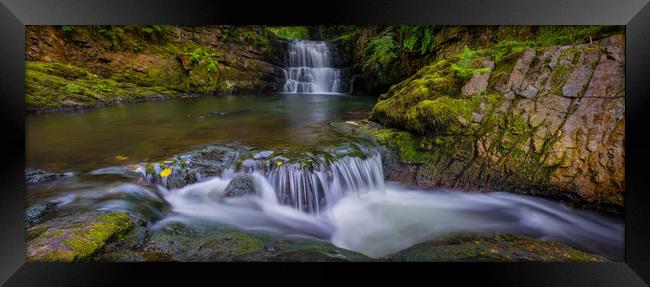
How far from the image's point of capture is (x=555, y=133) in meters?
3.68

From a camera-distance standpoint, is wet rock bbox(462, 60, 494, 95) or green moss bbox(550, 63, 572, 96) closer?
green moss bbox(550, 63, 572, 96)

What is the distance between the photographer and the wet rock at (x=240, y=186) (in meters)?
3.80

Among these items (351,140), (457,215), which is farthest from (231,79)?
(457,215)

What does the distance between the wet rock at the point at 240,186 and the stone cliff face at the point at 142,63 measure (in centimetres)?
497

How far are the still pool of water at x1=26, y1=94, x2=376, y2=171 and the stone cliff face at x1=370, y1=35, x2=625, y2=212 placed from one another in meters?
1.61

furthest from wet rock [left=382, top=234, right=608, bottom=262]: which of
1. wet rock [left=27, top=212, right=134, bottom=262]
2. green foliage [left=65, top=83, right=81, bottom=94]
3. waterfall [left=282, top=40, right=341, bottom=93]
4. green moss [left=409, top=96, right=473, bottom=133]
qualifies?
waterfall [left=282, top=40, right=341, bottom=93]

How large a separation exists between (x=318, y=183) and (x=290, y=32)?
12.3 metres

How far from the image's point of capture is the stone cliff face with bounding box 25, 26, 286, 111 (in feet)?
26.7

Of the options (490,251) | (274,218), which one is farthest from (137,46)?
(490,251)

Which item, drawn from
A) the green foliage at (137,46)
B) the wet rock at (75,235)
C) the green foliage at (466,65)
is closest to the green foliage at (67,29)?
the green foliage at (137,46)

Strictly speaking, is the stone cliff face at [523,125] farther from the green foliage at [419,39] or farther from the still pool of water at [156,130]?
the green foliage at [419,39]

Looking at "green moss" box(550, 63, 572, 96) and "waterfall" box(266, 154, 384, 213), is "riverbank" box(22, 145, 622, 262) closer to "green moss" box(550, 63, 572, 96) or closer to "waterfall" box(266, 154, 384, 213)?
"waterfall" box(266, 154, 384, 213)

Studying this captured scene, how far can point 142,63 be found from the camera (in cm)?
1124
